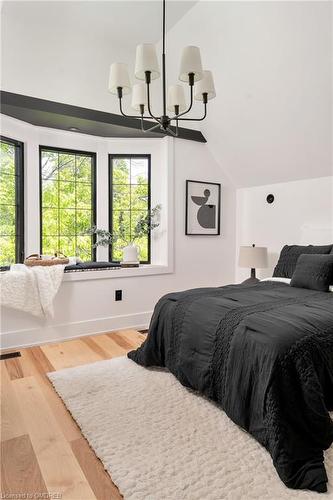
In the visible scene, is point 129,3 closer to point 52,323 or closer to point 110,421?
point 52,323

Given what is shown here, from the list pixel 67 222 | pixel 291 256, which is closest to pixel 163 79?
pixel 291 256

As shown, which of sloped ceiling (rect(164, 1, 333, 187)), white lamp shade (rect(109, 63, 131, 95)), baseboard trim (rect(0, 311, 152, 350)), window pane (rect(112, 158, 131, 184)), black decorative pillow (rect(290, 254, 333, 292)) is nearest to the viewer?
white lamp shade (rect(109, 63, 131, 95))

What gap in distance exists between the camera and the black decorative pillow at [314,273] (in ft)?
9.01

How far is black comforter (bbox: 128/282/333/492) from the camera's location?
1497 millimetres

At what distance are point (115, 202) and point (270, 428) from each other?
318 centimetres

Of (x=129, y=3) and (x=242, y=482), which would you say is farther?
(x=129, y=3)

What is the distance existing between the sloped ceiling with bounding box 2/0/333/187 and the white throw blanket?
174 centimetres

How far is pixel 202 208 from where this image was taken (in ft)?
13.9

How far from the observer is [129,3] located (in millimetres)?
2867

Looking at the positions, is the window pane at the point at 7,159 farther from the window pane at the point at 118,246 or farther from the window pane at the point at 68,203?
the window pane at the point at 118,246

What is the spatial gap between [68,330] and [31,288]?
0.64 metres

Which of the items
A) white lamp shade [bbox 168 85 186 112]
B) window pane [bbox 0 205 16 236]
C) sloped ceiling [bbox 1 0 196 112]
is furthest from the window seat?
white lamp shade [bbox 168 85 186 112]

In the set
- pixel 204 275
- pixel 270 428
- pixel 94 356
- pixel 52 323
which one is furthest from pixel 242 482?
pixel 204 275

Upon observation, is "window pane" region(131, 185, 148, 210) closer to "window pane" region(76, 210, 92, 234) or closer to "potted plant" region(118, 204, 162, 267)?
"potted plant" region(118, 204, 162, 267)
